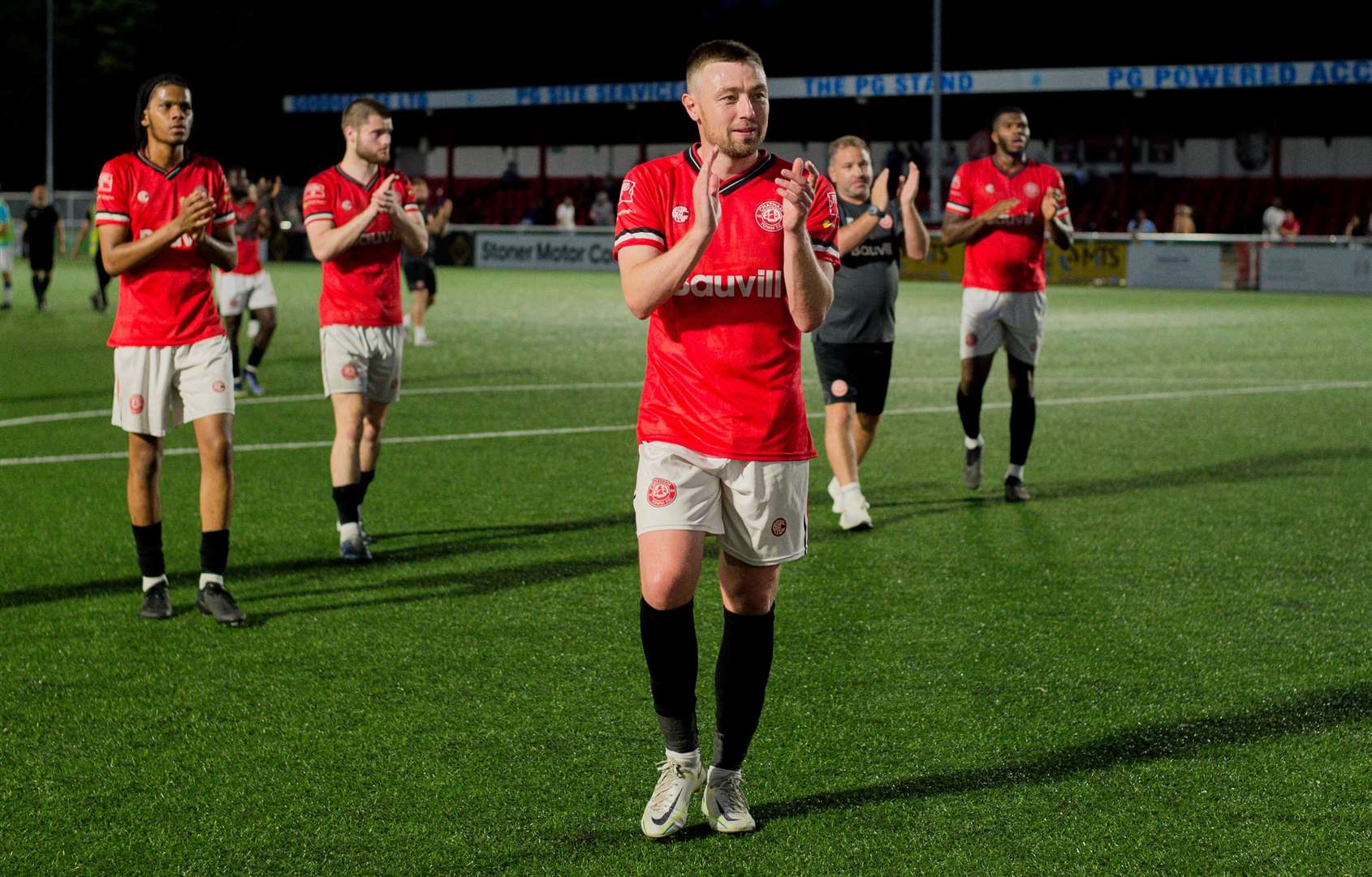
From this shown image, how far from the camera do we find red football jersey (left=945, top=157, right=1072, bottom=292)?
970cm

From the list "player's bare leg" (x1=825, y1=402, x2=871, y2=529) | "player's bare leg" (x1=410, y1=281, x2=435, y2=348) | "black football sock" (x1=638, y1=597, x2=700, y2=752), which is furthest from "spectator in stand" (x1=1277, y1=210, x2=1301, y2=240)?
"black football sock" (x1=638, y1=597, x2=700, y2=752)

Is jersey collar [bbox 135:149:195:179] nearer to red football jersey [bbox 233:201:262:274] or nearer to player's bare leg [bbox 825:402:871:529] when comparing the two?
player's bare leg [bbox 825:402:871:529]

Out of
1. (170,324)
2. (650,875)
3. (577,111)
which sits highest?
(577,111)

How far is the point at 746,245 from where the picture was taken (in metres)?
4.21

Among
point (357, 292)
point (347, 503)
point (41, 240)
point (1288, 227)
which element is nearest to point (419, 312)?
point (41, 240)

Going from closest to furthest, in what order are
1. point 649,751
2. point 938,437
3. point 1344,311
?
point 649,751 → point 938,437 → point 1344,311

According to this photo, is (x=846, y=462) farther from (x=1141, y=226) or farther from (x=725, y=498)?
(x=1141, y=226)

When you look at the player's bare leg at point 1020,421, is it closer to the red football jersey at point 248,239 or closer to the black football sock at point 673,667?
the black football sock at point 673,667

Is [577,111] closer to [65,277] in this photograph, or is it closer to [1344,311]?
[65,277]

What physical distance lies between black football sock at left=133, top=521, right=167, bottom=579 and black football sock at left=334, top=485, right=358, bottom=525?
3.99 ft

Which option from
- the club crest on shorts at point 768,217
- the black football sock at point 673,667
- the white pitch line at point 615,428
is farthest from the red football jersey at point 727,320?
the white pitch line at point 615,428

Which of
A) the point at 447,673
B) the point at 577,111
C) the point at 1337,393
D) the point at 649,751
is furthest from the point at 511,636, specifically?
the point at 577,111

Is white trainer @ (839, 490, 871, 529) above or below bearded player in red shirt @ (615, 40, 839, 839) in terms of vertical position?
below

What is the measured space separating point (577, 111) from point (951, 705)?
5373 centimetres
